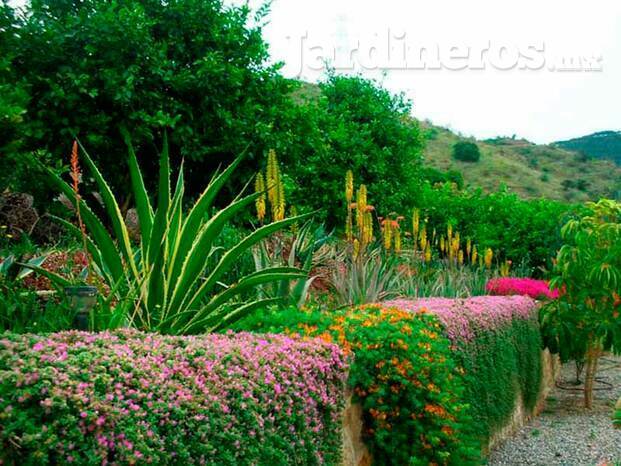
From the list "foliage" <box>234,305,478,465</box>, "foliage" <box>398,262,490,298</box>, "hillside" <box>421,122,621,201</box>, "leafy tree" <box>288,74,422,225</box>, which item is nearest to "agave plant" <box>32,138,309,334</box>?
"foliage" <box>234,305,478,465</box>

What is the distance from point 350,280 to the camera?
247 inches

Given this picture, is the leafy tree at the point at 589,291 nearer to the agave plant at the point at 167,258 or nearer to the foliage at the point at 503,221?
the agave plant at the point at 167,258

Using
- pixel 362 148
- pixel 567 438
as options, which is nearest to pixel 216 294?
pixel 567 438

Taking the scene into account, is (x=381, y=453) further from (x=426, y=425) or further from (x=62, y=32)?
(x=62, y=32)

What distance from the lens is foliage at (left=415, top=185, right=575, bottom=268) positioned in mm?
15711

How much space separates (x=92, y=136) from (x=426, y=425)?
214 inches

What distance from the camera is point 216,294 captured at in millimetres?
5801

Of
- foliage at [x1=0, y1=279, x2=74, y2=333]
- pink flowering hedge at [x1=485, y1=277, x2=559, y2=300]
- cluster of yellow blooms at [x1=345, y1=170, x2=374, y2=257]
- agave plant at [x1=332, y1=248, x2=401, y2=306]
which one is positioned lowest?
pink flowering hedge at [x1=485, y1=277, x2=559, y2=300]

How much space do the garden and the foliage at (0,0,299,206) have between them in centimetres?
3

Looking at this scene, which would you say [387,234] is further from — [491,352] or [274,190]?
[274,190]

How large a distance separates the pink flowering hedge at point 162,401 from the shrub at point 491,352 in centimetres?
221

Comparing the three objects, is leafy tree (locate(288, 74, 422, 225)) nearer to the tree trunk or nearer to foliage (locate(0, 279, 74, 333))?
the tree trunk

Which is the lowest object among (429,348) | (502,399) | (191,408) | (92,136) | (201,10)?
(502,399)

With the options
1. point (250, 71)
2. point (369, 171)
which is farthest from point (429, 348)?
point (369, 171)
